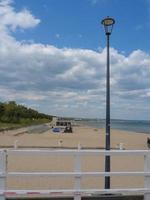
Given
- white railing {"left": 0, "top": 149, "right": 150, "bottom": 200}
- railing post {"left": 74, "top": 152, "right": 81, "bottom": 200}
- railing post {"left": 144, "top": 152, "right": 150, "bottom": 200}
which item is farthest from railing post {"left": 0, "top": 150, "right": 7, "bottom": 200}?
railing post {"left": 144, "top": 152, "right": 150, "bottom": 200}

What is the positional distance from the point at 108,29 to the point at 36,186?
5.14 metres

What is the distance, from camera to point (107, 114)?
1048 centimetres

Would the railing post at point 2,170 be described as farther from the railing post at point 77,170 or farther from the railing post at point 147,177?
the railing post at point 147,177

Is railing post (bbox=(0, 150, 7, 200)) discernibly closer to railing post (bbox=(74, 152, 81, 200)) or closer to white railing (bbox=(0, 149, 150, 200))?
white railing (bbox=(0, 149, 150, 200))

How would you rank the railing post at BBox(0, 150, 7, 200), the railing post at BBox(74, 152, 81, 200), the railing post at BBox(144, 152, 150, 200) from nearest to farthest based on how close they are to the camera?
the railing post at BBox(0, 150, 7, 200) → the railing post at BBox(74, 152, 81, 200) → the railing post at BBox(144, 152, 150, 200)

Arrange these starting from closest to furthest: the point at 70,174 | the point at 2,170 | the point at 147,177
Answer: the point at 2,170 → the point at 70,174 → the point at 147,177

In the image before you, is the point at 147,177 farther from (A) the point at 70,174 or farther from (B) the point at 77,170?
(A) the point at 70,174

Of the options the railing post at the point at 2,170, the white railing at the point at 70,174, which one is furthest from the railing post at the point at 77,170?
the railing post at the point at 2,170

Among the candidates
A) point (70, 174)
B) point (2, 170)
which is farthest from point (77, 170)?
→ point (2, 170)

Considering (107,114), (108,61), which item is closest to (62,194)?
(107,114)

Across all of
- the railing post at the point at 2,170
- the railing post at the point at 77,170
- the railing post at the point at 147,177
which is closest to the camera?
the railing post at the point at 2,170

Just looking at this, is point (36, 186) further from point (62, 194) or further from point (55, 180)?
point (62, 194)

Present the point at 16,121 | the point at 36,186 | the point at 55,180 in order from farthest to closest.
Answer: the point at 16,121 < the point at 55,180 < the point at 36,186

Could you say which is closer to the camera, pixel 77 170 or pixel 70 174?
pixel 70 174
